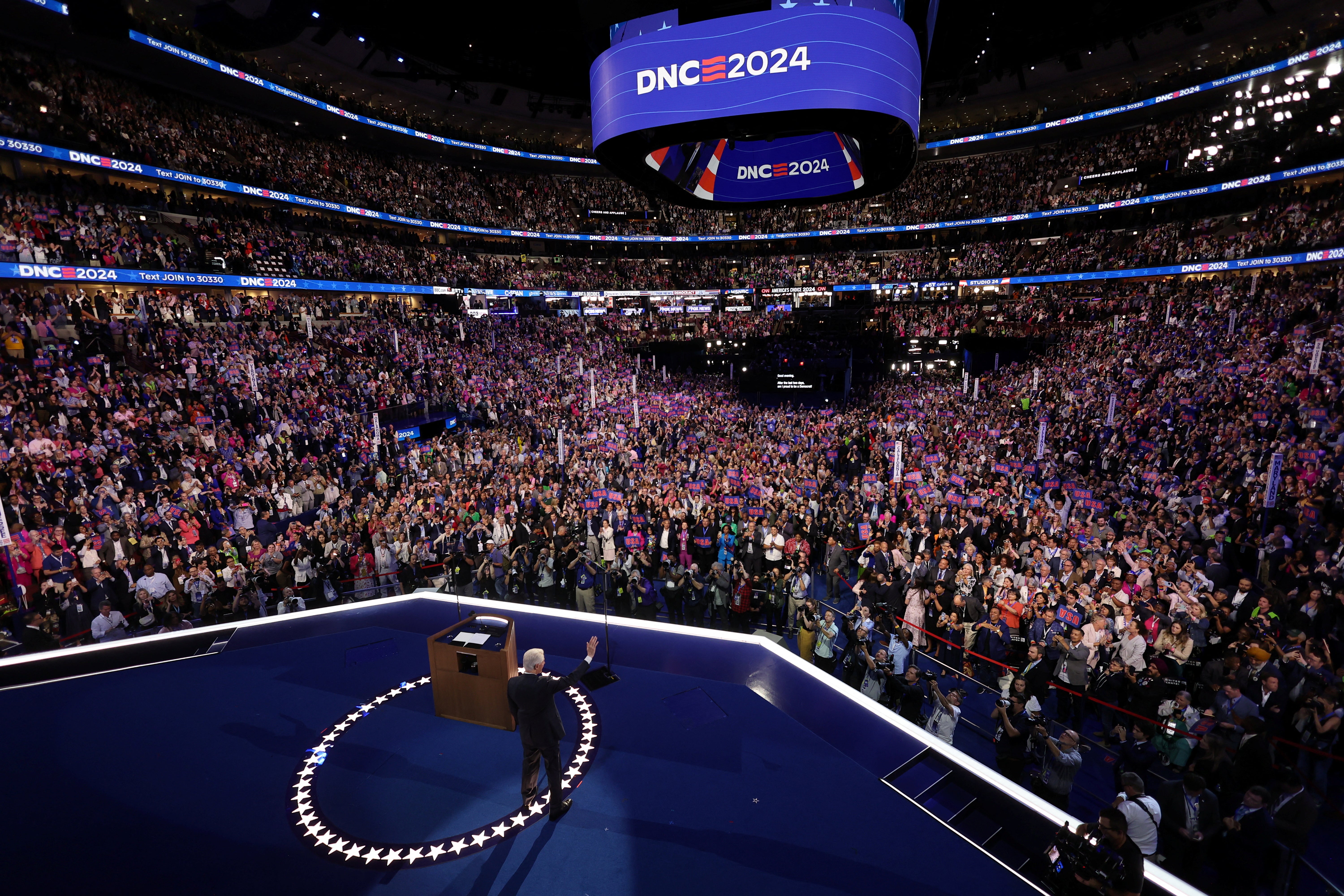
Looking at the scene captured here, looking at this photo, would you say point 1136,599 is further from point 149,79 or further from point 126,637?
point 149,79

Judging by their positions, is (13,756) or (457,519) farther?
(457,519)

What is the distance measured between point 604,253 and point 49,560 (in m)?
40.6

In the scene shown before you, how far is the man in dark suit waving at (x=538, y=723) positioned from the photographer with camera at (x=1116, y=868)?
3379 mm

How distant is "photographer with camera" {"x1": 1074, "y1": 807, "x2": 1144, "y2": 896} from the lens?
3553 mm

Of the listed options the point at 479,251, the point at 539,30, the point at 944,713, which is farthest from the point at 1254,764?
the point at 479,251

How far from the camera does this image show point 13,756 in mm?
5453

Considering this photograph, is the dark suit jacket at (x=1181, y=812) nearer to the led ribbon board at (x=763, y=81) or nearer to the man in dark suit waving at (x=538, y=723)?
the man in dark suit waving at (x=538, y=723)

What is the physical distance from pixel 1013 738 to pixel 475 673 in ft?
17.3

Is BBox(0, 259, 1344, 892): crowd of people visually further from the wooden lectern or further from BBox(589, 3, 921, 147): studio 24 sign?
BBox(589, 3, 921, 147): studio 24 sign

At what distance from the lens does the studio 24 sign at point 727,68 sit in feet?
17.2

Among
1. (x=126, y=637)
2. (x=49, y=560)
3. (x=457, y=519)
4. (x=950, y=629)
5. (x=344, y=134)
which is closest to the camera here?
(x=126, y=637)

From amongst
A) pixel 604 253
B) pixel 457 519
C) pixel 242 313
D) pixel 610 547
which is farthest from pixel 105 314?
pixel 604 253

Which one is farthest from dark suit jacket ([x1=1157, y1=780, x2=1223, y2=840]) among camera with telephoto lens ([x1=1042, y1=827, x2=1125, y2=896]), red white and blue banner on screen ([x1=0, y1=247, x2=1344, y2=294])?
red white and blue banner on screen ([x1=0, y1=247, x2=1344, y2=294])

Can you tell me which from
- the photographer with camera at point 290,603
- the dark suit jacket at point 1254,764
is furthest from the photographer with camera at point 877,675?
the photographer with camera at point 290,603
